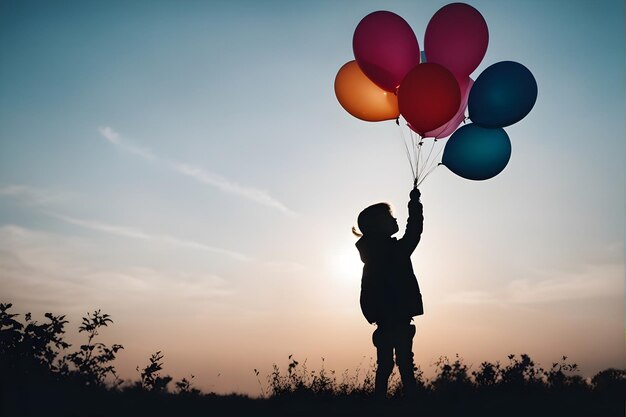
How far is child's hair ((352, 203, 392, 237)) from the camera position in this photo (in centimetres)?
531

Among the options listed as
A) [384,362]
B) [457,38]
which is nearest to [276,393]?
[384,362]

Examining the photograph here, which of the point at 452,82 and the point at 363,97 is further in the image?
the point at 363,97

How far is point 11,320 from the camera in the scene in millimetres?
6066

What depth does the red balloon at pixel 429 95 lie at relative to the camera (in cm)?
549

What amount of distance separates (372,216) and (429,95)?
1.34m

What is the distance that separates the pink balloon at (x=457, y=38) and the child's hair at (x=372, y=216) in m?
A: 1.87

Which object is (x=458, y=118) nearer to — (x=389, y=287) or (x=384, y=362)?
(x=389, y=287)

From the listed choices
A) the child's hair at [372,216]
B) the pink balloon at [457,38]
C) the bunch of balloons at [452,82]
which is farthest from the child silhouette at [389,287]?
the pink balloon at [457,38]

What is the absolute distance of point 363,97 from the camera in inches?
249

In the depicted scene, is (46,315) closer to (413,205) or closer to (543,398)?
(413,205)

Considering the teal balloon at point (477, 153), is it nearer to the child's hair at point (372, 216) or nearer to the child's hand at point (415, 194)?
the child's hand at point (415, 194)

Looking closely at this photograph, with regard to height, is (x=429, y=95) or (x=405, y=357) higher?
(x=429, y=95)

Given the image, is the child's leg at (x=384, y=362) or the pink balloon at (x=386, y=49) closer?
the child's leg at (x=384, y=362)

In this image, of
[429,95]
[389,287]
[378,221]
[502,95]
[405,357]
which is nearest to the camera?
[405,357]
